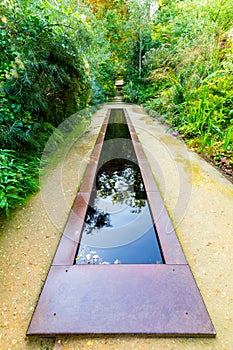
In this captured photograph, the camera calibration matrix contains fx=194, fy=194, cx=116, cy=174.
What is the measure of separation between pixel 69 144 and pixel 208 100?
278 centimetres

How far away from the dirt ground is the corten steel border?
0.14ft

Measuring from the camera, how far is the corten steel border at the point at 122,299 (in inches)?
37.4

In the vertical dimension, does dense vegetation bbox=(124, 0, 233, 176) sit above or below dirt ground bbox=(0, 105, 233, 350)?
above

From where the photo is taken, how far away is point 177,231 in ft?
5.23

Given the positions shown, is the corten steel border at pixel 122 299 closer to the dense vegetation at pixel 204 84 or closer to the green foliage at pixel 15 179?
the green foliage at pixel 15 179

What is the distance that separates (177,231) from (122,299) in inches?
29.0

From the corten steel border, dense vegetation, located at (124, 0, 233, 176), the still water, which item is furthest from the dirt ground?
dense vegetation, located at (124, 0, 233, 176)

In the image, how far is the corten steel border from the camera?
3.11 ft

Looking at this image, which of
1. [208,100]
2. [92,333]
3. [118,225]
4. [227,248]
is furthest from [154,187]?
[208,100]

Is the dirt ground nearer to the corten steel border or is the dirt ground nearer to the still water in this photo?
the corten steel border

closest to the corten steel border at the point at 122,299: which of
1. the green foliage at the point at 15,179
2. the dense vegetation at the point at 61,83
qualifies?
the green foliage at the point at 15,179

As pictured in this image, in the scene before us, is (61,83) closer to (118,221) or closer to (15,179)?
(15,179)

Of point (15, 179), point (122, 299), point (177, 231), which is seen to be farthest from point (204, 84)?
point (122, 299)

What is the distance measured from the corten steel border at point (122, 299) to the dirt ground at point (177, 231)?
4 cm
